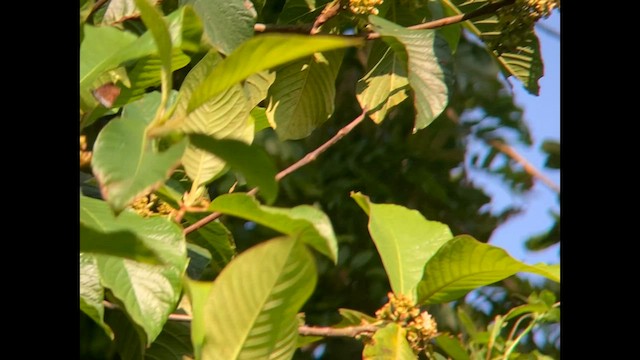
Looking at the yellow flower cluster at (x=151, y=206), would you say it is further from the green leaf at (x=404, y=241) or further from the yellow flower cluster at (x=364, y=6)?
the yellow flower cluster at (x=364, y=6)

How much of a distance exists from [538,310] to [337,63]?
0.48m

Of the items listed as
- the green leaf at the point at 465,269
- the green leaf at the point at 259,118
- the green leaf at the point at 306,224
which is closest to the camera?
the green leaf at the point at 306,224

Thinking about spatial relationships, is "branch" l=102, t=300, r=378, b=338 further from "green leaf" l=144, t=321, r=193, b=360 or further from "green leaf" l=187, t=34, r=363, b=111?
"green leaf" l=187, t=34, r=363, b=111

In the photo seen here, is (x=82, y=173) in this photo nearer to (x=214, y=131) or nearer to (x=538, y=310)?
(x=214, y=131)

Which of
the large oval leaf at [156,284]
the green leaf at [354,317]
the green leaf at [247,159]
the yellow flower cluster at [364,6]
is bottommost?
the green leaf at [354,317]

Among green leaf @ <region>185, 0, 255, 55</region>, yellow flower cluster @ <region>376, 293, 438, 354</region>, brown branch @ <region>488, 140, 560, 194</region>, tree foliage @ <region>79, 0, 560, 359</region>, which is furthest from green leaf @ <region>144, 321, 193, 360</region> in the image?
brown branch @ <region>488, 140, 560, 194</region>

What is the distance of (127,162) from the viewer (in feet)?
2.17

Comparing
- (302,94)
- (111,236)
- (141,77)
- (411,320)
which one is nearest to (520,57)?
(302,94)

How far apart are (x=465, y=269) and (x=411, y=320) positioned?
9cm

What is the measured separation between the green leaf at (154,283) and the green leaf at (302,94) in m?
0.44

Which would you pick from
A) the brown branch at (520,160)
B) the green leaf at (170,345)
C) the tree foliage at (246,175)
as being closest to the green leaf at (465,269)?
the tree foliage at (246,175)

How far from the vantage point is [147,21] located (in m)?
0.71

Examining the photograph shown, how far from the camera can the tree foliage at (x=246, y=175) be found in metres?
0.70
